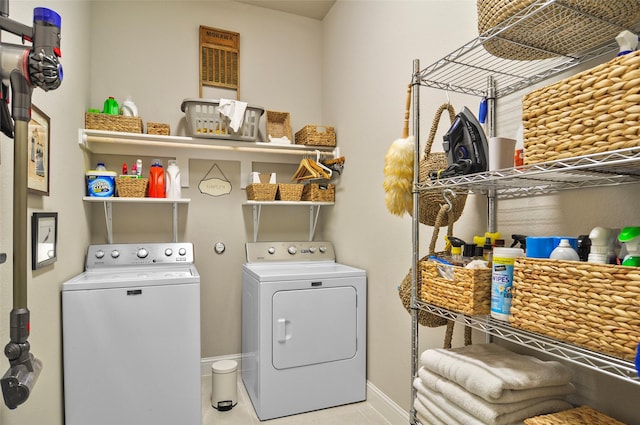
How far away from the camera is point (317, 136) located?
2.97m

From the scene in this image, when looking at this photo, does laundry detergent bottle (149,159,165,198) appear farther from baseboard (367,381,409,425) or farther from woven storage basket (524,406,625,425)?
woven storage basket (524,406,625,425)

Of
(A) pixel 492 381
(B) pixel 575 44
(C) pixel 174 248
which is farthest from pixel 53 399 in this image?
(B) pixel 575 44

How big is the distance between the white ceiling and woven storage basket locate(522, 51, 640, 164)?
2.56 m

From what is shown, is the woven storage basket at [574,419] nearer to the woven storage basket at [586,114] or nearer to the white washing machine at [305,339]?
the woven storage basket at [586,114]

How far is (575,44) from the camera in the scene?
1.16 meters

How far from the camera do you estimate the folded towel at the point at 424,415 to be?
1.25m

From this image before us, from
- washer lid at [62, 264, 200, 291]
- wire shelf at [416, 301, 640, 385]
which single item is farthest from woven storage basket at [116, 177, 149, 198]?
wire shelf at [416, 301, 640, 385]

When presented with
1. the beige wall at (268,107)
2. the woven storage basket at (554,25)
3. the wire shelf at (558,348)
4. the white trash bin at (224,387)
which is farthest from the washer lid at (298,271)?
the woven storage basket at (554,25)

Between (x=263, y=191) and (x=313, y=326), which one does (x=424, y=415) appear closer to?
(x=313, y=326)

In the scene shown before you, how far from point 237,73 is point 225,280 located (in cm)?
168

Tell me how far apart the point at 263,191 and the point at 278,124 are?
24.6 inches

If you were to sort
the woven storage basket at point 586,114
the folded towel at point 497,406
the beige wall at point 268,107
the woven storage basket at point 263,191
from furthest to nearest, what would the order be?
the woven storage basket at point 263,191 < the beige wall at point 268,107 < the folded towel at point 497,406 < the woven storage basket at point 586,114

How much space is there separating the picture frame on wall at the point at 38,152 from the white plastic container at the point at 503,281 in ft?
5.62

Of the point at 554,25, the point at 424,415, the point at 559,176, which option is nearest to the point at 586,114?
the point at 559,176
